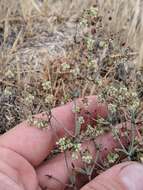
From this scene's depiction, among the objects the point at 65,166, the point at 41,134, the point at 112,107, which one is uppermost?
the point at 112,107

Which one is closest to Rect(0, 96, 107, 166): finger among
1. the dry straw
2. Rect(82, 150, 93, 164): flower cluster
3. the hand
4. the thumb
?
the hand

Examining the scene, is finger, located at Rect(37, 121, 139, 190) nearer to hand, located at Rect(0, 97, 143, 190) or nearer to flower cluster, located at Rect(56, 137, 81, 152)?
hand, located at Rect(0, 97, 143, 190)

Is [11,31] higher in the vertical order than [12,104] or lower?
higher

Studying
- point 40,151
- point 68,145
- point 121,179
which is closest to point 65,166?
point 40,151

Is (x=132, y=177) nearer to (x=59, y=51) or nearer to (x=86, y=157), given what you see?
(x=86, y=157)

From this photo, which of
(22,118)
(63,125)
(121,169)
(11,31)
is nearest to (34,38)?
(11,31)

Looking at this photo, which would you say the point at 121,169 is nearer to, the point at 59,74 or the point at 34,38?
the point at 59,74

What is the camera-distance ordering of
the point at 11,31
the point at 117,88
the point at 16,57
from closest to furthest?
the point at 117,88 → the point at 16,57 → the point at 11,31
